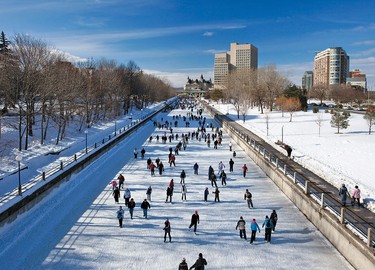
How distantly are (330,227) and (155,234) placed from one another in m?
6.29

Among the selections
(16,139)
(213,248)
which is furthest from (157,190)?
(16,139)

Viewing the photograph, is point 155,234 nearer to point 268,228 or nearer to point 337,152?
point 268,228

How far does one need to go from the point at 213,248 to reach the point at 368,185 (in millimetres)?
10013

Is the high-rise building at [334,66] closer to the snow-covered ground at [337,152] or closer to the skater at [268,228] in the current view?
the snow-covered ground at [337,152]

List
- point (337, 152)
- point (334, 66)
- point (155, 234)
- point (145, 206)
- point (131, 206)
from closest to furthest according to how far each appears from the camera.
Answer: point (155, 234)
point (145, 206)
point (131, 206)
point (337, 152)
point (334, 66)

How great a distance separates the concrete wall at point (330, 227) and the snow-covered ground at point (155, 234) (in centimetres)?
29

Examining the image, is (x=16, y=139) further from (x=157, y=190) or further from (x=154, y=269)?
(x=154, y=269)

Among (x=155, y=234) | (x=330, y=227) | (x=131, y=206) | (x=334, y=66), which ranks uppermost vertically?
(x=334, y=66)

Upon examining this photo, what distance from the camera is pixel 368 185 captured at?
17.4 meters

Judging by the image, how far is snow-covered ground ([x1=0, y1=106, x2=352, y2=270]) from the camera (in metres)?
10.9

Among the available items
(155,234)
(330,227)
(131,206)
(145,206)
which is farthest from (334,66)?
(155,234)

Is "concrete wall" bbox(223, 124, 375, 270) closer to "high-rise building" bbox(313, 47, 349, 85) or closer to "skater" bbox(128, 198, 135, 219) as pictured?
"skater" bbox(128, 198, 135, 219)

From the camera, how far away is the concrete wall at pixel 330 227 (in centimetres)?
991

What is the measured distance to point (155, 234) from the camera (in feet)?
42.6
